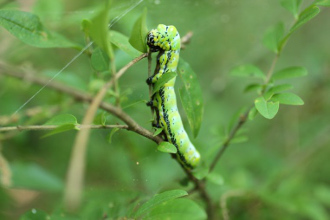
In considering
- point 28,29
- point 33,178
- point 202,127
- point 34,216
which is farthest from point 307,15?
point 202,127

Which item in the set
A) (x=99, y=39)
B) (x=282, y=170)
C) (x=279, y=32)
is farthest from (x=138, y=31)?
(x=282, y=170)

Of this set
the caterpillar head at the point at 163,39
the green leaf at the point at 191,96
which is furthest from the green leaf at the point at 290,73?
the caterpillar head at the point at 163,39

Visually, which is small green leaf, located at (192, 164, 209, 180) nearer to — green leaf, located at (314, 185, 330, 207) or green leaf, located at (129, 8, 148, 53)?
green leaf, located at (129, 8, 148, 53)

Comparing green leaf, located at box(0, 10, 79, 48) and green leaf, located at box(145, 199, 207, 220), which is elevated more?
green leaf, located at box(0, 10, 79, 48)

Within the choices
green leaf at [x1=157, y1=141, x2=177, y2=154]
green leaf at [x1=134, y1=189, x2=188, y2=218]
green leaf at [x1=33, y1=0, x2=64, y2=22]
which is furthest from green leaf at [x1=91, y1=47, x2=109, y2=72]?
green leaf at [x1=33, y1=0, x2=64, y2=22]

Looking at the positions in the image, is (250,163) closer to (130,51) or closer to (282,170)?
(282,170)

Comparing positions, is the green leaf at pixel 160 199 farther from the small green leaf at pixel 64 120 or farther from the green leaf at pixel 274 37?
the green leaf at pixel 274 37
